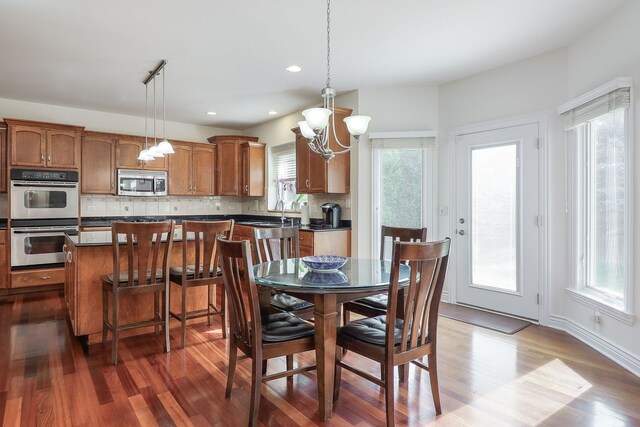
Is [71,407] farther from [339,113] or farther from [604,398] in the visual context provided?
[339,113]

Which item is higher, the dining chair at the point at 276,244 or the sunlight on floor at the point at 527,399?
the dining chair at the point at 276,244

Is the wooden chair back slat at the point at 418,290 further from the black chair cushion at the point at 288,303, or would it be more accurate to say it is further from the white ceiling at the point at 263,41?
the white ceiling at the point at 263,41

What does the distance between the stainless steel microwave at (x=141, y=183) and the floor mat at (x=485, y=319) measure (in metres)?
4.55

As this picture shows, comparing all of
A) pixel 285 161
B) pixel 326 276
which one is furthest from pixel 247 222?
pixel 326 276

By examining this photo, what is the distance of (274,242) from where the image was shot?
3.17 metres

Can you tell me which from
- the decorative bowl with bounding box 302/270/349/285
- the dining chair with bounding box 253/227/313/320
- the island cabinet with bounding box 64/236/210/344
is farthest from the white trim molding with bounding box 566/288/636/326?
the island cabinet with bounding box 64/236/210/344

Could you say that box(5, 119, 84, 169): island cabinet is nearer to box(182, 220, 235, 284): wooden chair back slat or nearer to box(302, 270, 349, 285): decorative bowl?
box(182, 220, 235, 284): wooden chair back slat

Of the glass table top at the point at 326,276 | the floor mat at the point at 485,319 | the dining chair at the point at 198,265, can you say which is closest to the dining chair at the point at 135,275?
the dining chair at the point at 198,265

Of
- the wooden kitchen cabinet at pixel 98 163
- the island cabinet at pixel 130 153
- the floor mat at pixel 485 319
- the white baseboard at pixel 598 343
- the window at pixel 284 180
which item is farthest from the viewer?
the window at pixel 284 180

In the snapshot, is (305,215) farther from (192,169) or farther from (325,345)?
(325,345)

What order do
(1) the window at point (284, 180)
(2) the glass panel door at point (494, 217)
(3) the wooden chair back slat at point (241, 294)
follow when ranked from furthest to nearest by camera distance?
(1) the window at point (284, 180) < (2) the glass panel door at point (494, 217) < (3) the wooden chair back slat at point (241, 294)

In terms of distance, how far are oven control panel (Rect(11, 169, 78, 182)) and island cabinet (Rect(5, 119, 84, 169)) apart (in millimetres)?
103

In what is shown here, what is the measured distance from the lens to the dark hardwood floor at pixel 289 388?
207cm

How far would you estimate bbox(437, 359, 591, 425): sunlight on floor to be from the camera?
2.06 meters
